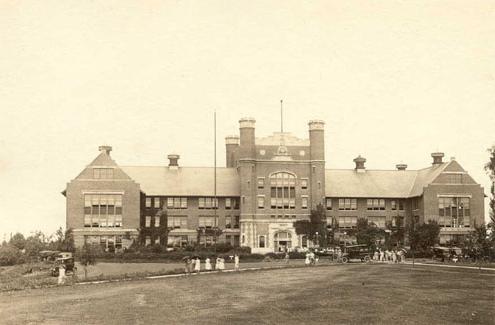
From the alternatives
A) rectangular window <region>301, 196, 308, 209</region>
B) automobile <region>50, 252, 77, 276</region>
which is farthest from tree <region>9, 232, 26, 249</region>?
rectangular window <region>301, 196, 308, 209</region>

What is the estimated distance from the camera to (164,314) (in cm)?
2191

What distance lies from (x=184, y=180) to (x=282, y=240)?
12.8 metres

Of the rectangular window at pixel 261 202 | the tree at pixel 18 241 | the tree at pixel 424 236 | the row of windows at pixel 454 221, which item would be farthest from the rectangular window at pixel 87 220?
the row of windows at pixel 454 221

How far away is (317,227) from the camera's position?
74.3 metres

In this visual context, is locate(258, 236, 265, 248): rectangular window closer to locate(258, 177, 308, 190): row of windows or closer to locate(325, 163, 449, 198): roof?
locate(258, 177, 308, 190): row of windows

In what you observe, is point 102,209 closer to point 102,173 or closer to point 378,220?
point 102,173

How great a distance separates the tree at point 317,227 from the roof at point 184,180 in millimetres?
8692

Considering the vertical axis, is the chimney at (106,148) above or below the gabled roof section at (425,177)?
above

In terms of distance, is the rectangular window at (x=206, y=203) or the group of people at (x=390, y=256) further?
the rectangular window at (x=206, y=203)

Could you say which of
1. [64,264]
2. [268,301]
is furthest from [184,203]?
[268,301]

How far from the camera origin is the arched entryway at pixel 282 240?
76.7m

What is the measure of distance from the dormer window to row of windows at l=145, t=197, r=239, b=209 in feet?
22.8

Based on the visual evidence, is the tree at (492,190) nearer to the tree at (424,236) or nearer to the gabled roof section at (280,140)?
the tree at (424,236)

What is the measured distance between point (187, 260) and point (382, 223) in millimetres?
42977
